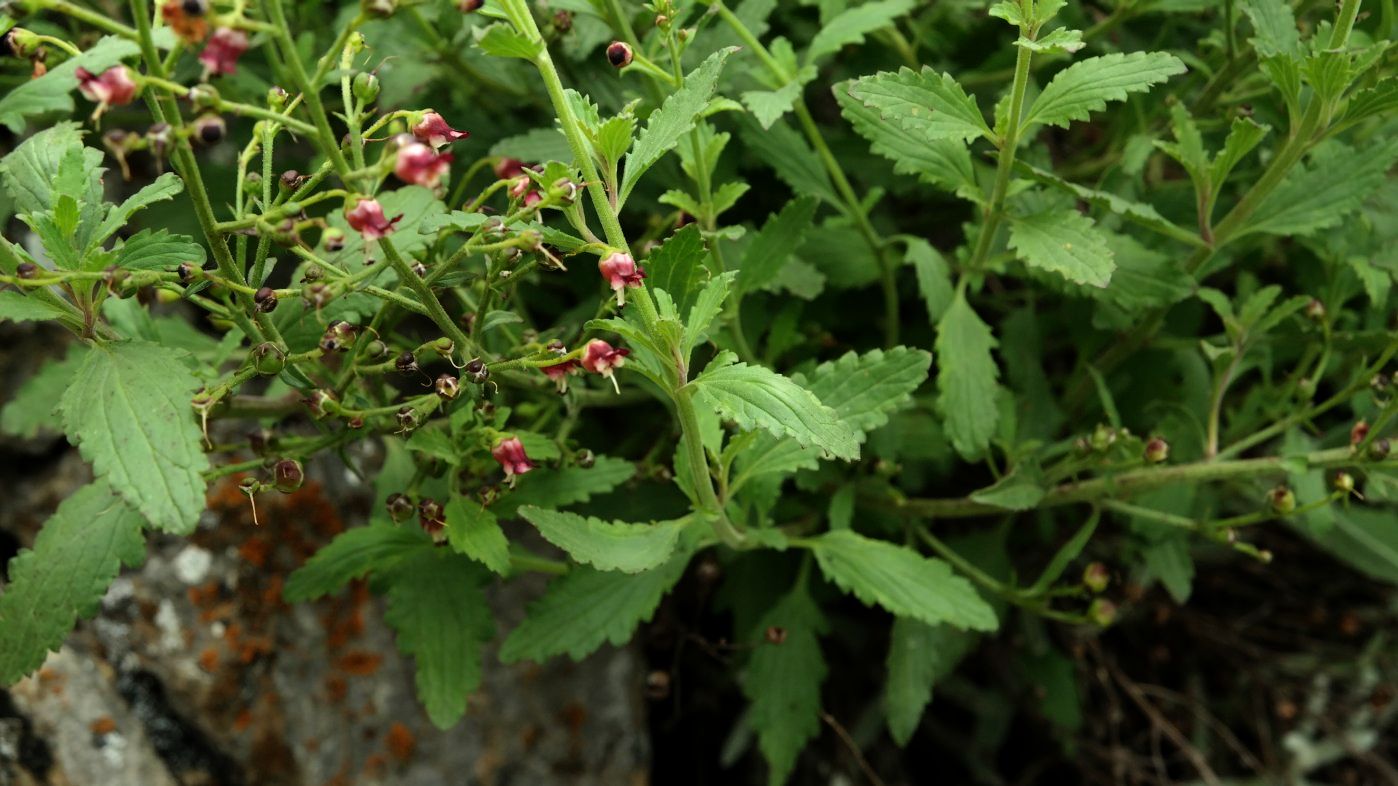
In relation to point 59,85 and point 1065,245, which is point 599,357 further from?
point 1065,245

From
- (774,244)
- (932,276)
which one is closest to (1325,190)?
(932,276)

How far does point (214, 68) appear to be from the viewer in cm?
115

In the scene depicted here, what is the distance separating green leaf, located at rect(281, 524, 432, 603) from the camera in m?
1.85

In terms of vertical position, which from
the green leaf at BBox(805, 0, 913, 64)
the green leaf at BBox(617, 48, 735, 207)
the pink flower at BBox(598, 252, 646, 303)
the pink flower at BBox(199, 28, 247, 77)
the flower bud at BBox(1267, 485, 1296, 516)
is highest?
the pink flower at BBox(199, 28, 247, 77)

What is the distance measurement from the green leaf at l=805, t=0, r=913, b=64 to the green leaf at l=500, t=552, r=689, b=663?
94 cm

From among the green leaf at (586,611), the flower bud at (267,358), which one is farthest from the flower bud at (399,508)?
the green leaf at (586,611)

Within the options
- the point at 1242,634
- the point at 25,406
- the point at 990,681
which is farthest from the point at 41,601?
the point at 1242,634

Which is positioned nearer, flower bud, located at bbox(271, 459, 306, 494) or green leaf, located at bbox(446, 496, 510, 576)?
flower bud, located at bbox(271, 459, 306, 494)

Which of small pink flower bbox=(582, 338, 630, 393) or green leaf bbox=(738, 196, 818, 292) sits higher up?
small pink flower bbox=(582, 338, 630, 393)

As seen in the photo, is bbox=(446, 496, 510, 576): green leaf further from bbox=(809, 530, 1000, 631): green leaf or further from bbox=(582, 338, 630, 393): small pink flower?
bbox=(809, 530, 1000, 631): green leaf

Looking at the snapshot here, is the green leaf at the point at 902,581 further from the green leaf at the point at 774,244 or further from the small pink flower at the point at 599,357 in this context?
the small pink flower at the point at 599,357

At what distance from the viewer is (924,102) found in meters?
1.71

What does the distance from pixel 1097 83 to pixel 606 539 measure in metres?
0.99

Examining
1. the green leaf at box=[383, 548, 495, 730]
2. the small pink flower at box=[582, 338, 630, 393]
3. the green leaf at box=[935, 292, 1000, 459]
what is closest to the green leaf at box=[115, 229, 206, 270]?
the small pink flower at box=[582, 338, 630, 393]
